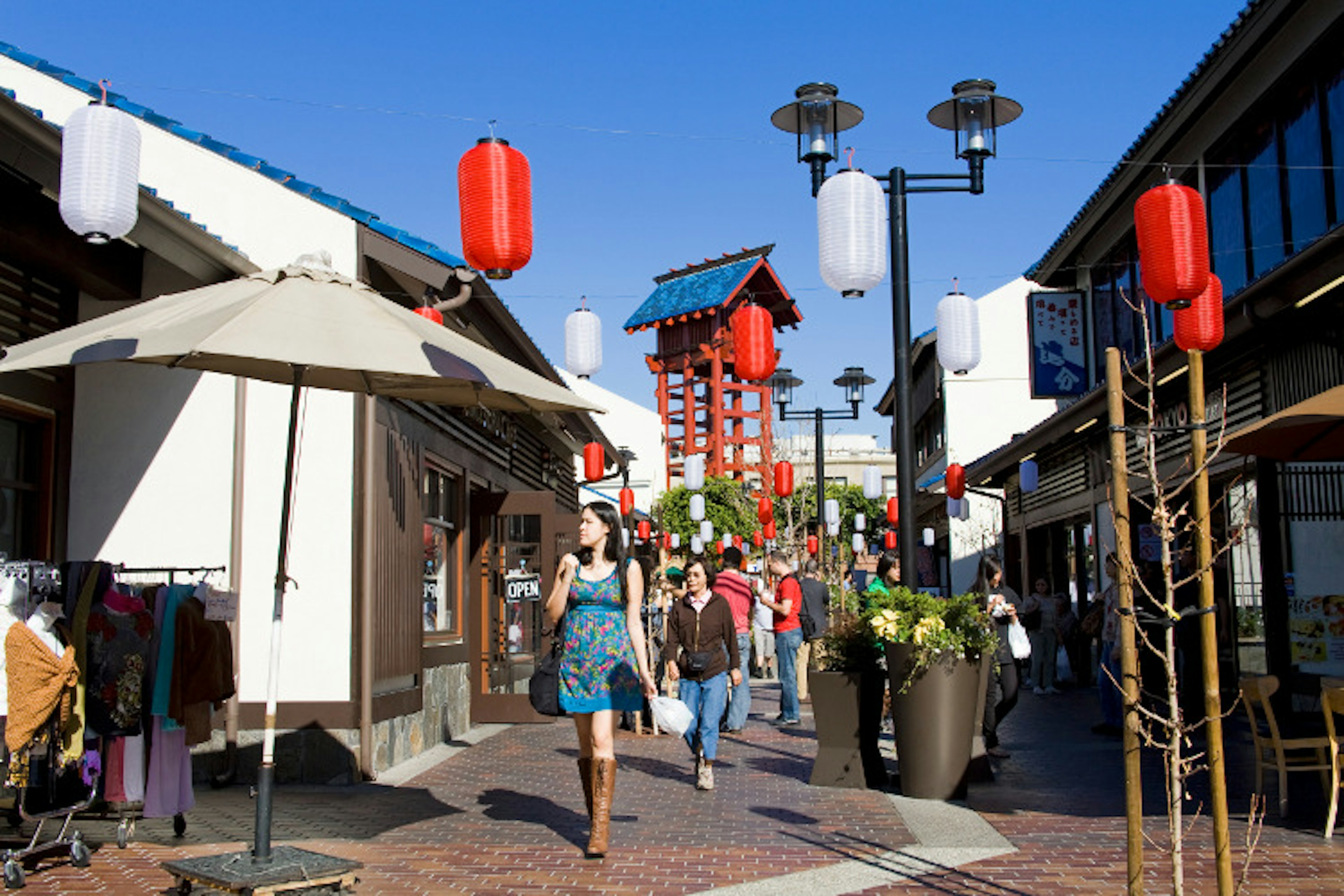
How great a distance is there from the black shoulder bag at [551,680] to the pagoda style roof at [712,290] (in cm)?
3949

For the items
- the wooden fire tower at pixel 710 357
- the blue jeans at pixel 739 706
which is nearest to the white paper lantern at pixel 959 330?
the blue jeans at pixel 739 706

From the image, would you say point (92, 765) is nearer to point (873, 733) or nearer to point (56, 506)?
point (56, 506)

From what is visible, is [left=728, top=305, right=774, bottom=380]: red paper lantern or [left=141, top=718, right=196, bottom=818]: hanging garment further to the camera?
[left=728, top=305, right=774, bottom=380]: red paper lantern

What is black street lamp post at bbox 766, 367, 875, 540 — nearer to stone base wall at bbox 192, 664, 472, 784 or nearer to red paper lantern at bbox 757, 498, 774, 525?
red paper lantern at bbox 757, 498, 774, 525

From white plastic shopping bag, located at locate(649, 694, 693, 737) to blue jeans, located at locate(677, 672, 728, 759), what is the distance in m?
2.86

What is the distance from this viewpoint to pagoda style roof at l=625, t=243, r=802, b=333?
47938 millimetres

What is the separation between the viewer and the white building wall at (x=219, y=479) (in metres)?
9.62

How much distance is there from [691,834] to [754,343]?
6.41 metres

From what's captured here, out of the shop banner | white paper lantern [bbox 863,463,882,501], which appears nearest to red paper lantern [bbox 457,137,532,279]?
the shop banner

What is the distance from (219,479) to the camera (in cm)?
975

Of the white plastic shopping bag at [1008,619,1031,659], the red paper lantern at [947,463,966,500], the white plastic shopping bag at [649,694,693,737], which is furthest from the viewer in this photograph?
the red paper lantern at [947,463,966,500]

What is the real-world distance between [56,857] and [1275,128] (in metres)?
12.7

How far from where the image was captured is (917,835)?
7.22m

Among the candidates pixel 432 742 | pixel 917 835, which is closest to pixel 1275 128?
pixel 917 835
